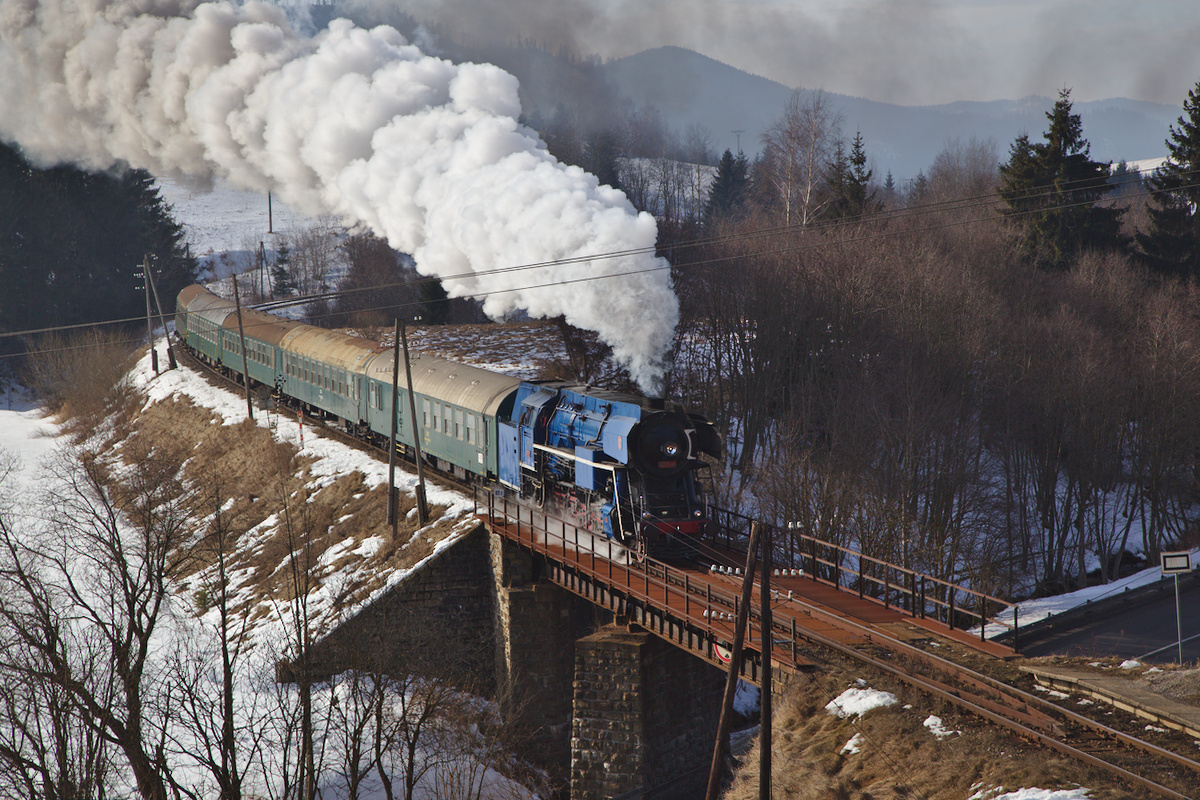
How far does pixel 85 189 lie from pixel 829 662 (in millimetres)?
83416

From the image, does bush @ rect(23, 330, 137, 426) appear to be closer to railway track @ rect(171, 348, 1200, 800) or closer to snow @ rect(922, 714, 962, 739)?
railway track @ rect(171, 348, 1200, 800)

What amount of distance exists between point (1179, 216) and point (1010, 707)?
45.0m

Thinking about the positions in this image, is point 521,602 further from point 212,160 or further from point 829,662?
point 212,160

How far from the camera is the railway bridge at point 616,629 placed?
1695 centimetres

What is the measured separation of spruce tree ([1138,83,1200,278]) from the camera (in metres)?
47.4

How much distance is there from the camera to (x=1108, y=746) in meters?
12.2

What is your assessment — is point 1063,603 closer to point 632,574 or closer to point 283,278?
point 632,574

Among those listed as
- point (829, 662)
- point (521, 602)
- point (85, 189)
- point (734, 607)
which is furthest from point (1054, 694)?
point (85, 189)

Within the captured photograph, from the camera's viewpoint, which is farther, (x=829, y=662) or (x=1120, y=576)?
(x=1120, y=576)

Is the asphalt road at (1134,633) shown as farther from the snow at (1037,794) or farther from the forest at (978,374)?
the snow at (1037,794)

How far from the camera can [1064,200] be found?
4856 cm

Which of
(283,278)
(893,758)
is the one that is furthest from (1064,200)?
(283,278)

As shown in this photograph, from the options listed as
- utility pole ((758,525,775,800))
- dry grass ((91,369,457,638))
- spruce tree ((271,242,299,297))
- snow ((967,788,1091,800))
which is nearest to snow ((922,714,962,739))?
snow ((967,788,1091,800))

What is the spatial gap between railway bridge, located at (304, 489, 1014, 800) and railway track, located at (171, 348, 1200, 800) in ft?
0.48
